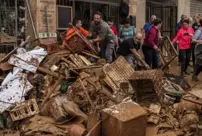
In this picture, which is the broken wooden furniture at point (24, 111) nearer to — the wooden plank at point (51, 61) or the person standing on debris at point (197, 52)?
the wooden plank at point (51, 61)

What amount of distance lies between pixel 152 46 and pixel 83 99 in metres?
3.71

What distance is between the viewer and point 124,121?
5270 millimetres

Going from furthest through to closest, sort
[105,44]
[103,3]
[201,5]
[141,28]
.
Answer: [201,5]
[141,28]
[103,3]
[105,44]

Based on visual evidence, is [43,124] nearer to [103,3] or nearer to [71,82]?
[71,82]

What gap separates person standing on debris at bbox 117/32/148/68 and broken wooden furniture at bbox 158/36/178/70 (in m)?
0.92

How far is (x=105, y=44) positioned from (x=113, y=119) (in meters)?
4.36

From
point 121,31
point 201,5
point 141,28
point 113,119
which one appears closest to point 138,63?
point 121,31

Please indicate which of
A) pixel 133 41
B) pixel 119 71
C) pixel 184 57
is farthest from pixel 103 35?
pixel 184 57

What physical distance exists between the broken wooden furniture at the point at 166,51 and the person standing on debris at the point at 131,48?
0.92 m

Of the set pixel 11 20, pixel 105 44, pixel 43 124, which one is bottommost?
pixel 43 124

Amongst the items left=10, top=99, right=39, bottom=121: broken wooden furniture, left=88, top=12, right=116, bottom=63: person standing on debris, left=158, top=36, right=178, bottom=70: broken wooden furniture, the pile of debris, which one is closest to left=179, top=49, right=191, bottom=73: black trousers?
left=158, top=36, right=178, bottom=70: broken wooden furniture

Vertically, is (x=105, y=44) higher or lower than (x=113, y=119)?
higher

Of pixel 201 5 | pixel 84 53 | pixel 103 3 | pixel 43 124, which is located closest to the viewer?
pixel 43 124

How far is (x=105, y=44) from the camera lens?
9.52 meters
